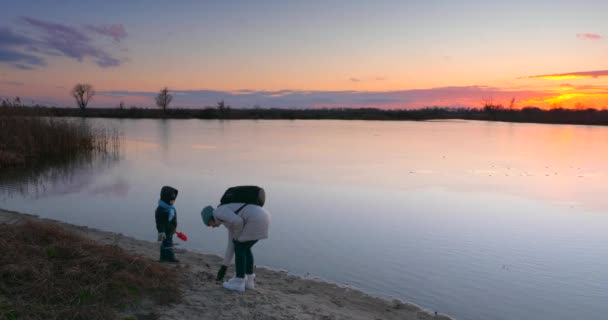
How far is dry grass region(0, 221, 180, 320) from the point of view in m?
3.37

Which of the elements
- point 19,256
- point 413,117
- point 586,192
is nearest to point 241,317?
point 19,256

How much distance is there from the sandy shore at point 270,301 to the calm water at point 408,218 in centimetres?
49

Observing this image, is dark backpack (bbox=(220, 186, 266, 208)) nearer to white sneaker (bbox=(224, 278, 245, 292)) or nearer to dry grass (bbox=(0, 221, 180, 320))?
white sneaker (bbox=(224, 278, 245, 292))

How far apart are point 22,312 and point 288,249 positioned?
3917 mm

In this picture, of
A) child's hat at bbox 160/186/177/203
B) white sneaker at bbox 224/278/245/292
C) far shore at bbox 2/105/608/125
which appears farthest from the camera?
far shore at bbox 2/105/608/125

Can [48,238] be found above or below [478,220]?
above

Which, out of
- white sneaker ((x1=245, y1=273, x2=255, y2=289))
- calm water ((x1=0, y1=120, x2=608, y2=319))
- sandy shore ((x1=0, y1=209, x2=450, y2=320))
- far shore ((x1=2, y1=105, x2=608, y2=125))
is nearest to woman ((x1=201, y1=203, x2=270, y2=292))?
white sneaker ((x1=245, y1=273, x2=255, y2=289))

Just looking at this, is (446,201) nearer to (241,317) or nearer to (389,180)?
(389,180)

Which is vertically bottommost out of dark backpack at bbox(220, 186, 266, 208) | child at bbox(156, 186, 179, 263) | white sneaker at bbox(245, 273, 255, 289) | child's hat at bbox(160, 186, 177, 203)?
white sneaker at bbox(245, 273, 255, 289)

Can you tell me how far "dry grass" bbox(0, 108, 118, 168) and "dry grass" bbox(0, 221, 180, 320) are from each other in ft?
39.1

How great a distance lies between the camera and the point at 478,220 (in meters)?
8.73

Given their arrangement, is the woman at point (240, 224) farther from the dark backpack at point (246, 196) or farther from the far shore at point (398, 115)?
the far shore at point (398, 115)

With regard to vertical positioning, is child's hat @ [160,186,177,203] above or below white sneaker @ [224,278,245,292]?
above

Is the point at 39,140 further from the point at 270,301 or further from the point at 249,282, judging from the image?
the point at 270,301
